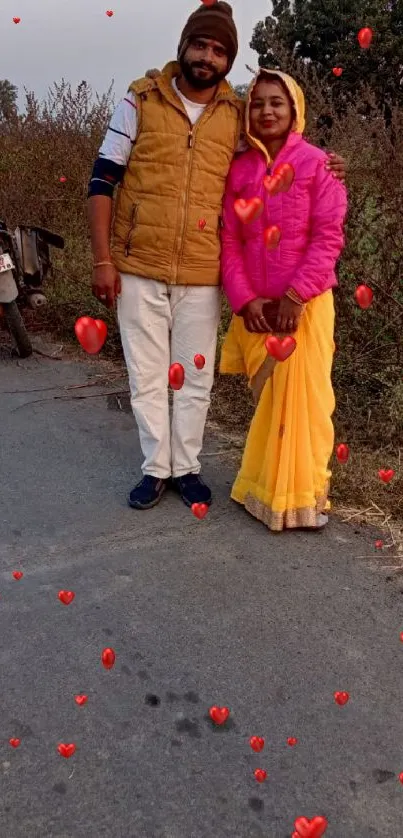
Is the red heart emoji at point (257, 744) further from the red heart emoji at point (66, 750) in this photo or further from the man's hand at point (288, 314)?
the man's hand at point (288, 314)

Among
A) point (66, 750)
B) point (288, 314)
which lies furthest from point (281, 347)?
point (66, 750)

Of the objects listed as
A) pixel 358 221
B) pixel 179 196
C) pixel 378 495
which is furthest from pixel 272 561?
pixel 358 221

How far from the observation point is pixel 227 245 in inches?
129

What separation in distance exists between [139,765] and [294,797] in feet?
1.36

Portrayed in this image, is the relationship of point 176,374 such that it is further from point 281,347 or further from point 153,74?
point 153,74

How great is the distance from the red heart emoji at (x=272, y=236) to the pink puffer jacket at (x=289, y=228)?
0.05 ft

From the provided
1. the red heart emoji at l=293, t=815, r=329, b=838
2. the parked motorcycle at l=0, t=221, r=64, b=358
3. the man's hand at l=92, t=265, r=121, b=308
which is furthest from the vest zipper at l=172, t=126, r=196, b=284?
the parked motorcycle at l=0, t=221, r=64, b=358

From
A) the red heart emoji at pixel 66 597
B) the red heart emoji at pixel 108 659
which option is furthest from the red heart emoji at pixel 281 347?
the red heart emoji at pixel 108 659

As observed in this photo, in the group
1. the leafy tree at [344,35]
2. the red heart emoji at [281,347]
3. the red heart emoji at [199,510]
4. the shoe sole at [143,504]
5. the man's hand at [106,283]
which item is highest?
the leafy tree at [344,35]

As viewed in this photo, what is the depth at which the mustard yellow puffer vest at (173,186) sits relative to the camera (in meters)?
3.12

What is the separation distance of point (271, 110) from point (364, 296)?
1.87 meters

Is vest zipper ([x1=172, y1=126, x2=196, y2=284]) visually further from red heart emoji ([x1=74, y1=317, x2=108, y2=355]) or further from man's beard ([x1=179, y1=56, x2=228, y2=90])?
red heart emoji ([x1=74, y1=317, x2=108, y2=355])

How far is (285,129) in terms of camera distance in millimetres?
3055

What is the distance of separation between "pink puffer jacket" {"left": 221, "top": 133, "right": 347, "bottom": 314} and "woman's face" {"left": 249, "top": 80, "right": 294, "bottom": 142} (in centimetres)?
6
